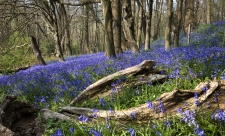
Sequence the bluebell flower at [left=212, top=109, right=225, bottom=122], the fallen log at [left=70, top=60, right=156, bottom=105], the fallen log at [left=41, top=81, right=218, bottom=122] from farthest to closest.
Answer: the fallen log at [left=70, top=60, right=156, bottom=105] → the fallen log at [left=41, top=81, right=218, bottom=122] → the bluebell flower at [left=212, top=109, right=225, bottom=122]

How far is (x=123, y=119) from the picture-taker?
3.81 meters

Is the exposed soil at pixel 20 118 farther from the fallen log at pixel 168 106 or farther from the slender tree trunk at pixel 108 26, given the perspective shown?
the slender tree trunk at pixel 108 26

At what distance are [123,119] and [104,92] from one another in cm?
164

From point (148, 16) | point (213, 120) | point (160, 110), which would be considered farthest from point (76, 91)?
point (148, 16)

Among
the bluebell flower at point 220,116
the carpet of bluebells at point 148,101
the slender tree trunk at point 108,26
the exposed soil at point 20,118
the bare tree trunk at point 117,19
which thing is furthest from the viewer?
the bare tree trunk at point 117,19

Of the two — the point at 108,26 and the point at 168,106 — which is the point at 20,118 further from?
the point at 108,26

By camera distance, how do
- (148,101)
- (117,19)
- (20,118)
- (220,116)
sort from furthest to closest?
(117,19), (20,118), (148,101), (220,116)

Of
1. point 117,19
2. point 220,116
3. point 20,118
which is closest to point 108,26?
point 117,19

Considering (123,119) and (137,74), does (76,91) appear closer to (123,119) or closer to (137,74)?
(137,74)


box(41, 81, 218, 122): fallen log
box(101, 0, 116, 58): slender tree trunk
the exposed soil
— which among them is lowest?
the exposed soil

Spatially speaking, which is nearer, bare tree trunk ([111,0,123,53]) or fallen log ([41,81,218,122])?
fallen log ([41,81,218,122])

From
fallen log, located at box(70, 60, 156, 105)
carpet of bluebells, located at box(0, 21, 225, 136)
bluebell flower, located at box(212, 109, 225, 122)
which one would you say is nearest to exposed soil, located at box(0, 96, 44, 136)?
carpet of bluebells, located at box(0, 21, 225, 136)

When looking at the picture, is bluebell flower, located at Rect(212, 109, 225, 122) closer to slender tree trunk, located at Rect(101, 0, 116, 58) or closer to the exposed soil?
the exposed soil

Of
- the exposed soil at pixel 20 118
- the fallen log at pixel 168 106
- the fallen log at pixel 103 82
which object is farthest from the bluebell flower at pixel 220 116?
the exposed soil at pixel 20 118
